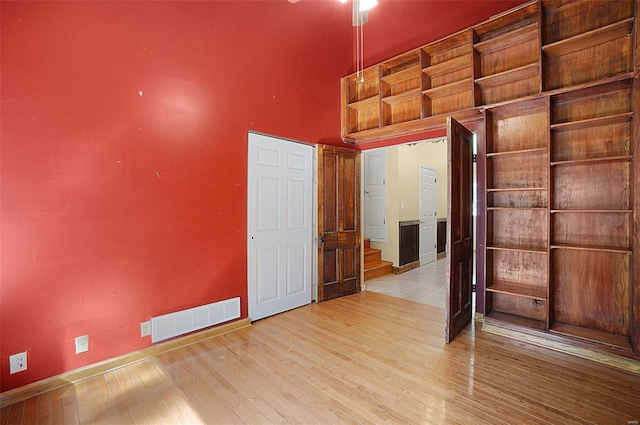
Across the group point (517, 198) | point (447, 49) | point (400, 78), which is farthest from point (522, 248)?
point (400, 78)

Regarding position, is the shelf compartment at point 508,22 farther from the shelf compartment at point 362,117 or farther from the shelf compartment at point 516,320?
the shelf compartment at point 516,320

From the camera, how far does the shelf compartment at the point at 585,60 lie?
2.59 meters

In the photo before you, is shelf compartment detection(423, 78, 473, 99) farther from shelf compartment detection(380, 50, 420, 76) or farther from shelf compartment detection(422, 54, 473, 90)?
shelf compartment detection(380, 50, 420, 76)

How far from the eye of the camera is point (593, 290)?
277 cm

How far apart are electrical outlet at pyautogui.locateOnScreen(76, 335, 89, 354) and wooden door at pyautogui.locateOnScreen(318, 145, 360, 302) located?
8.42 ft

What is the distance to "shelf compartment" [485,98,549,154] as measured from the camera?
3.02 m

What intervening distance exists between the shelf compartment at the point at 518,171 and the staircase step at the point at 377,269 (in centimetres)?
265

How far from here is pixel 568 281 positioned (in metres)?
2.89

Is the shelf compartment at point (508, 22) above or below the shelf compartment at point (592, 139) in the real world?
above

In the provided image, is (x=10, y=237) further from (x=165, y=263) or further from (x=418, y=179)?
(x=418, y=179)

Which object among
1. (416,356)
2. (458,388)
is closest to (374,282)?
(416,356)

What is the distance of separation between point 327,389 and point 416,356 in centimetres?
94

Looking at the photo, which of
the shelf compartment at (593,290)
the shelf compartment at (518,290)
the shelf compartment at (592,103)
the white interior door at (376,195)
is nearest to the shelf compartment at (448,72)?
the shelf compartment at (592,103)

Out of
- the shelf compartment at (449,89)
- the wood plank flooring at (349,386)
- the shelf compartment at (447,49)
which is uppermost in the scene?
the shelf compartment at (447,49)
